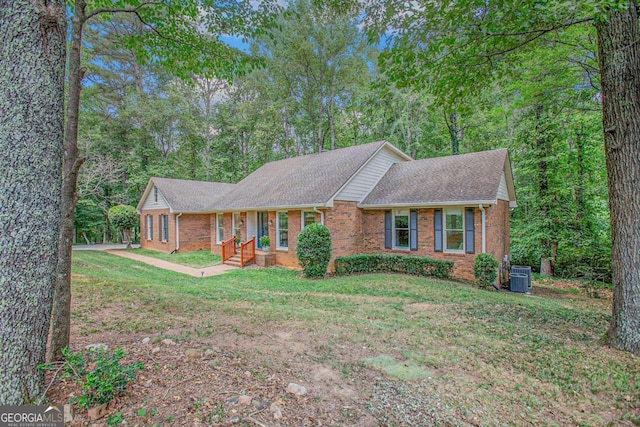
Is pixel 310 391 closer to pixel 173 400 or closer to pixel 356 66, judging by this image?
pixel 173 400

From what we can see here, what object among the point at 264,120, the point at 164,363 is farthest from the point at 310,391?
the point at 264,120

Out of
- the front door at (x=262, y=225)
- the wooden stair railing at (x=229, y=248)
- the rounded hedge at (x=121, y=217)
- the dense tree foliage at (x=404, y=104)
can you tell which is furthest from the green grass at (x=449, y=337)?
the rounded hedge at (x=121, y=217)

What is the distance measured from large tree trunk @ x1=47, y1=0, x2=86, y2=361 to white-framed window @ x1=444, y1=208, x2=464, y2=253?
35.5 feet

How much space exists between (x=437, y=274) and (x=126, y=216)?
1859 cm

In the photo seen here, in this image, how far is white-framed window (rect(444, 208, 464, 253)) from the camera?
11088 mm

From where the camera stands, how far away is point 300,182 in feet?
47.6

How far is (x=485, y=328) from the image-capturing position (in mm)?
5145

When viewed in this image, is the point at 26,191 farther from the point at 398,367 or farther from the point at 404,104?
the point at 404,104

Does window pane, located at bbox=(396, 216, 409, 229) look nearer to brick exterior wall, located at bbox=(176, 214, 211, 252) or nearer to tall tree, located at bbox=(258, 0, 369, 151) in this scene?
tall tree, located at bbox=(258, 0, 369, 151)

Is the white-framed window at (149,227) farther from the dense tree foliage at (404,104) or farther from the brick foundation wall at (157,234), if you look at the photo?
the dense tree foliage at (404,104)

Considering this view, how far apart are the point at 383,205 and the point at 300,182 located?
4248 mm

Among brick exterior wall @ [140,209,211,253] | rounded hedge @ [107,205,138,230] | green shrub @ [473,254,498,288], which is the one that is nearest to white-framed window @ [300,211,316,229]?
green shrub @ [473,254,498,288]

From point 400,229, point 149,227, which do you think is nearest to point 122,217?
point 149,227

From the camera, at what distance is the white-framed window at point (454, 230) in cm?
1109
